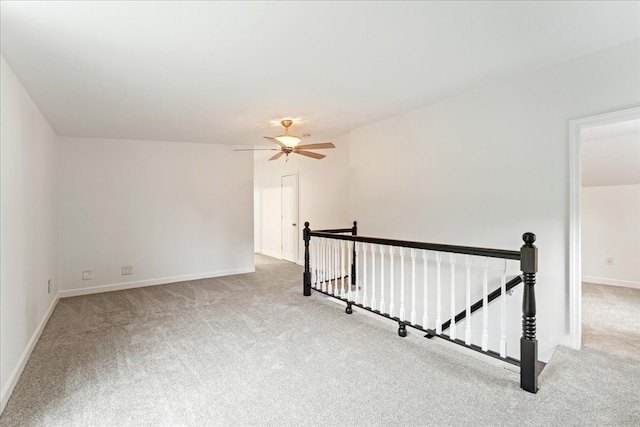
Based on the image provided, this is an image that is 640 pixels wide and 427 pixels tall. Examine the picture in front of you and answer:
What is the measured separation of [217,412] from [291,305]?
2.08 m

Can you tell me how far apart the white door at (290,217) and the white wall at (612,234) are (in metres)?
5.15

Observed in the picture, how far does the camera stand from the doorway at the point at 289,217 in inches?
279

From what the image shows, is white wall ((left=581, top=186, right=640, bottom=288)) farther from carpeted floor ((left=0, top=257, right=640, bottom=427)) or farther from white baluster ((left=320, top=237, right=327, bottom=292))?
white baluster ((left=320, top=237, right=327, bottom=292))

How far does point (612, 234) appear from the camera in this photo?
187 inches

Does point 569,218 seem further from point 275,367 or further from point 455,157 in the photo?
point 275,367

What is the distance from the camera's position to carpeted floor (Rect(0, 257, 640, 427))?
1.89 meters

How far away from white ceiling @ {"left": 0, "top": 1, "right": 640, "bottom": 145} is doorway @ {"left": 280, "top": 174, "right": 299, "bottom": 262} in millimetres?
3533

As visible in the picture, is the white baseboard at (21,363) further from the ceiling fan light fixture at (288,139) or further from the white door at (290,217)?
the white door at (290,217)

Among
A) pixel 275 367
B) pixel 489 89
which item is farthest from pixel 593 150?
pixel 275 367

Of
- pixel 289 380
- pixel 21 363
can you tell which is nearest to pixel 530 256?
pixel 289 380

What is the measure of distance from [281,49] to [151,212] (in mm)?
4115

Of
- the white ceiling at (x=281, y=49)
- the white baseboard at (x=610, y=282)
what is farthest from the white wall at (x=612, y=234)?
the white ceiling at (x=281, y=49)

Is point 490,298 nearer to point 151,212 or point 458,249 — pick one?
point 458,249

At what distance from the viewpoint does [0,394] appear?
2.03 metres
